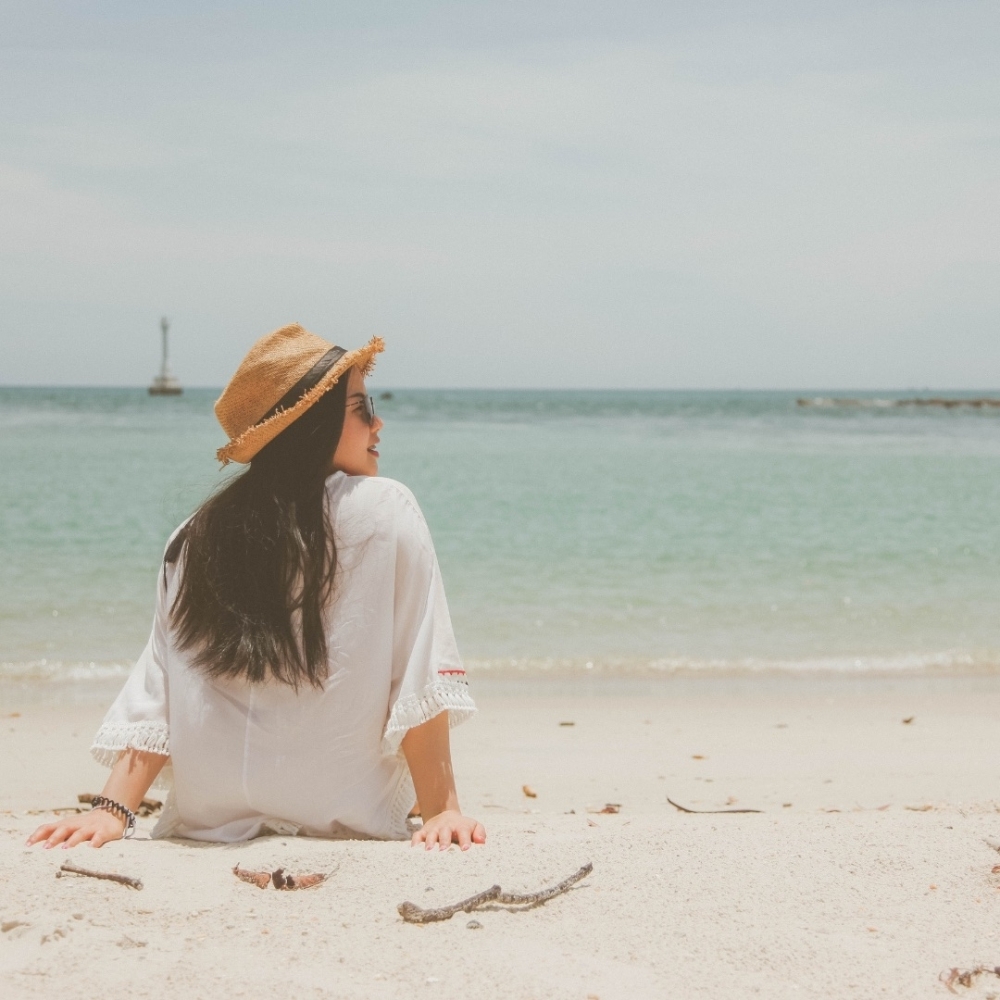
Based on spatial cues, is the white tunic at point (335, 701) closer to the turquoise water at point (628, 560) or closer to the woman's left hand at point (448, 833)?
the woman's left hand at point (448, 833)

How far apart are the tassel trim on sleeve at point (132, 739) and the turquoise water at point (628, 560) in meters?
0.59

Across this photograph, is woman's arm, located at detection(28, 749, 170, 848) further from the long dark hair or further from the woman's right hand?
the long dark hair

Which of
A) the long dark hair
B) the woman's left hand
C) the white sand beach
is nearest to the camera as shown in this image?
the white sand beach

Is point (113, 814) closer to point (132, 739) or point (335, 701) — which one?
point (132, 739)

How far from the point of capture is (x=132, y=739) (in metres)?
2.74

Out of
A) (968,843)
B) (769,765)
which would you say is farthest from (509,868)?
(769,765)

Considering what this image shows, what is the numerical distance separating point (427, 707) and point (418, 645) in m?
0.15

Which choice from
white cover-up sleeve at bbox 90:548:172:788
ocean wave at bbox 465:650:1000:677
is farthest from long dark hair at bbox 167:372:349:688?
ocean wave at bbox 465:650:1000:677

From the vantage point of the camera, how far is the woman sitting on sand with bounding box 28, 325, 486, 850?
262cm

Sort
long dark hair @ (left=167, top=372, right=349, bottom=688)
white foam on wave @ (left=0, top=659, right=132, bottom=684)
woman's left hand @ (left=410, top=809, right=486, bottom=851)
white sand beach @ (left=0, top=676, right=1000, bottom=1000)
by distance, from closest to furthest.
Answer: white sand beach @ (left=0, top=676, right=1000, bottom=1000) < long dark hair @ (left=167, top=372, right=349, bottom=688) < woman's left hand @ (left=410, top=809, right=486, bottom=851) < white foam on wave @ (left=0, top=659, right=132, bottom=684)

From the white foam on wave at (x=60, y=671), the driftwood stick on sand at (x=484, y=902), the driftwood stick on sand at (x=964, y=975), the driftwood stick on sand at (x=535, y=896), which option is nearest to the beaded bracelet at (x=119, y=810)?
the driftwood stick on sand at (x=484, y=902)

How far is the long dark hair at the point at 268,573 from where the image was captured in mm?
2604

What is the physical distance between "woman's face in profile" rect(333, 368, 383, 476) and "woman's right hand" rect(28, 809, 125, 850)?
102cm

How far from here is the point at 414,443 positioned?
3142 cm
